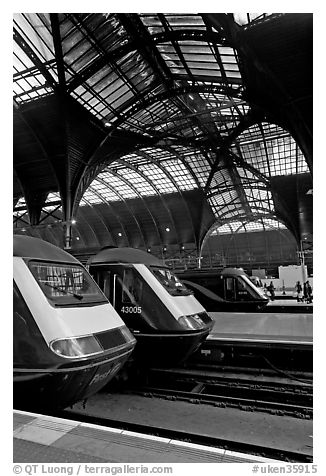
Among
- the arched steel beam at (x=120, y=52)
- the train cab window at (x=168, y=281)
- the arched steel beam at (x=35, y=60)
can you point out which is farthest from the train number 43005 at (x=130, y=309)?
the arched steel beam at (x=120, y=52)

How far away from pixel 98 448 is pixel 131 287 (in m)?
4.21

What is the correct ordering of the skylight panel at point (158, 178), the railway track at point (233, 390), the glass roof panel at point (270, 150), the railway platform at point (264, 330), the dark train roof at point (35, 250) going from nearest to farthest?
the dark train roof at point (35, 250), the railway track at point (233, 390), the railway platform at point (264, 330), the glass roof panel at point (270, 150), the skylight panel at point (158, 178)

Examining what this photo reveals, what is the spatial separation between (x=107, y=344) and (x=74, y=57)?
14940 millimetres

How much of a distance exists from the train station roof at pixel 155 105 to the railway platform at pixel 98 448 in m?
4.20

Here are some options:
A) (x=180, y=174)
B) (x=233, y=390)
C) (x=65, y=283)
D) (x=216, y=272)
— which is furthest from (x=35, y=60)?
(x=180, y=174)

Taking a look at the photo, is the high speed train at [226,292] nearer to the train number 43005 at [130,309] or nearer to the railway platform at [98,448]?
the train number 43005 at [130,309]

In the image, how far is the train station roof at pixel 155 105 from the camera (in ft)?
36.6

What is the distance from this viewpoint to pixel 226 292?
1498 cm

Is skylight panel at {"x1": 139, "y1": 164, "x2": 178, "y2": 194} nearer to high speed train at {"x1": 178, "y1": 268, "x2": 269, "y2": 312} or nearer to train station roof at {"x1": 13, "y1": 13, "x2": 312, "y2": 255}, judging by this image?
train station roof at {"x1": 13, "y1": 13, "x2": 312, "y2": 255}

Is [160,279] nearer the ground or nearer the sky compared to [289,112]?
nearer the ground
